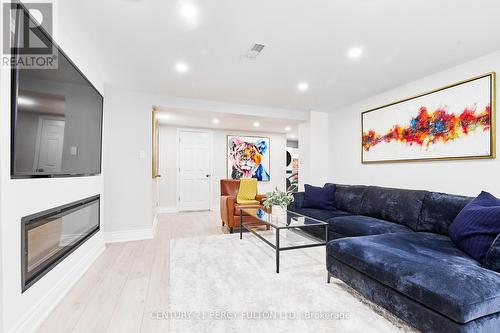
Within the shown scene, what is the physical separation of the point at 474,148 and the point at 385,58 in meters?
1.40

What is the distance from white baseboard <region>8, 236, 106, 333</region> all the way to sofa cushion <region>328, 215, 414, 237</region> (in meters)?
2.88

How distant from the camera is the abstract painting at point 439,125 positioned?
98.3 inches

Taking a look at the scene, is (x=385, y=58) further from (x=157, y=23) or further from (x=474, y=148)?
(x=157, y=23)

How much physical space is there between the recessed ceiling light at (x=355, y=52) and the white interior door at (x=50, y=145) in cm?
279

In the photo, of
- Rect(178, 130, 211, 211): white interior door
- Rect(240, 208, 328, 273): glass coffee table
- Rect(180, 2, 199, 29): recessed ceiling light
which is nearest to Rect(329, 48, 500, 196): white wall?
Rect(240, 208, 328, 273): glass coffee table

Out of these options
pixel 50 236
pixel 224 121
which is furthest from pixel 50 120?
pixel 224 121

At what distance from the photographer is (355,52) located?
2463 mm

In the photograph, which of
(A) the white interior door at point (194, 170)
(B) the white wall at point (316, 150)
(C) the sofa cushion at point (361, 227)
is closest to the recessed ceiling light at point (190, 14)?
(C) the sofa cushion at point (361, 227)

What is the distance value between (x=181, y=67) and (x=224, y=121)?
8.65 ft

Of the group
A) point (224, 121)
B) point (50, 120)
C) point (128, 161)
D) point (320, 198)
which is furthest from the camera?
point (224, 121)

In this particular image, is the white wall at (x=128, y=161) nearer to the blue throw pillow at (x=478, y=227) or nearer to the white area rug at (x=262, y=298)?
the white area rug at (x=262, y=298)

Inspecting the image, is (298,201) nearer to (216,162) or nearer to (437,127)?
(437,127)

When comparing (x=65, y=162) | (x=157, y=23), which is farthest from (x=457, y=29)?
(x=65, y=162)

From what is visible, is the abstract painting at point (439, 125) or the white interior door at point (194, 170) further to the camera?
the white interior door at point (194, 170)
